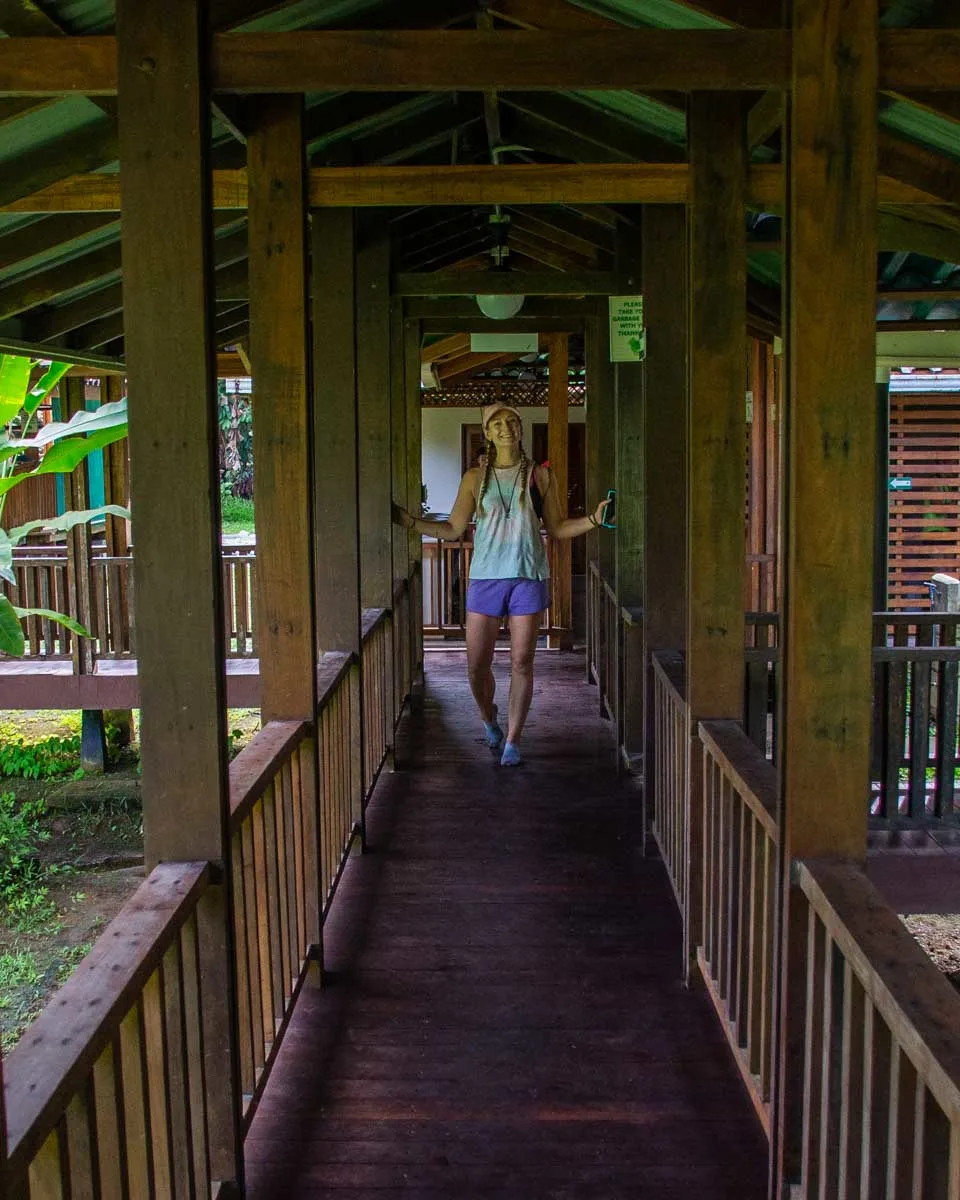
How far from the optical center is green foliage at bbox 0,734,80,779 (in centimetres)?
1115

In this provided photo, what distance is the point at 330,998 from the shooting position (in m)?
3.70

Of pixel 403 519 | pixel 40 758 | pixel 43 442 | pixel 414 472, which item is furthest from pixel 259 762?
pixel 40 758

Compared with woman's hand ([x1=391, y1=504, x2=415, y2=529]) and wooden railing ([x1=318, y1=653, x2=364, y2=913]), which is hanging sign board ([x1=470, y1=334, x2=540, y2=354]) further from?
wooden railing ([x1=318, y1=653, x2=364, y2=913])

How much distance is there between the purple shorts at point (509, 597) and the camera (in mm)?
6051

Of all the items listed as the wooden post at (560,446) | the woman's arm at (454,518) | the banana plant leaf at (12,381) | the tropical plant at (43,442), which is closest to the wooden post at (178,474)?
the woman's arm at (454,518)

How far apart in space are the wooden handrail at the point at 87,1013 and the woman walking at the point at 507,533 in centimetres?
373

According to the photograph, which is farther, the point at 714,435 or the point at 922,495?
the point at 922,495

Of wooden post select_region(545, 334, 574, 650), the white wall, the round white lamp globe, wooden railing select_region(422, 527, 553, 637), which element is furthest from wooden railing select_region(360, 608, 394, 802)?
the white wall

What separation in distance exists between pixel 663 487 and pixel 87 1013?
11.7 feet

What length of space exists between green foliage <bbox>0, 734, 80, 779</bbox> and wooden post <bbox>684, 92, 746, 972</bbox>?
871 centimetres

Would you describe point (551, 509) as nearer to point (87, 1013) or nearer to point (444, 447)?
point (87, 1013)

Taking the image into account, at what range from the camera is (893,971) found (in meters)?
1.85

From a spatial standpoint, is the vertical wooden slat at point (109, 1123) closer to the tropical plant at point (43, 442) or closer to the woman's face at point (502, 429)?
the woman's face at point (502, 429)

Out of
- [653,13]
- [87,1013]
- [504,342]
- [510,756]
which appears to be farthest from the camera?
[504,342]
